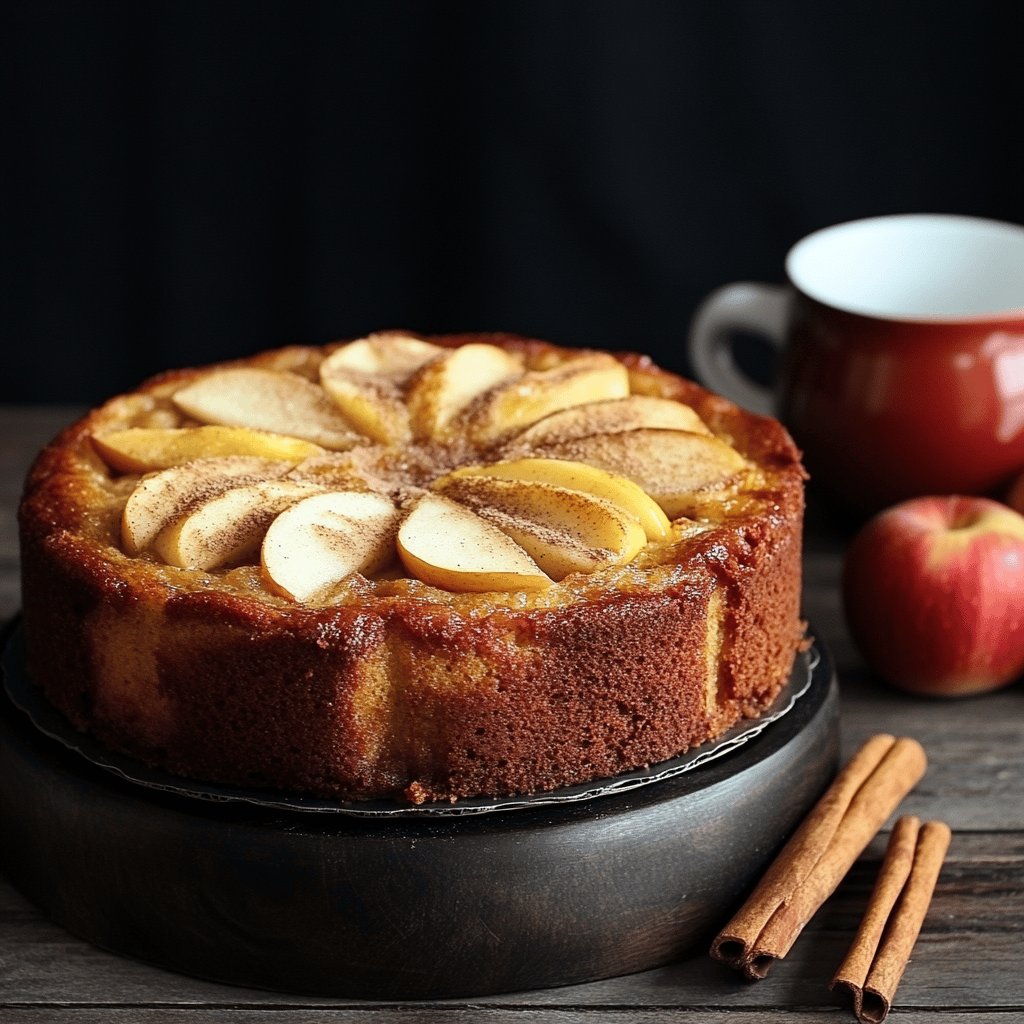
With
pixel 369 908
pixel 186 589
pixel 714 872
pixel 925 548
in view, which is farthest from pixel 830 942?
pixel 186 589

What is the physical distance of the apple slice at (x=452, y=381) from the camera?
197 centimetres

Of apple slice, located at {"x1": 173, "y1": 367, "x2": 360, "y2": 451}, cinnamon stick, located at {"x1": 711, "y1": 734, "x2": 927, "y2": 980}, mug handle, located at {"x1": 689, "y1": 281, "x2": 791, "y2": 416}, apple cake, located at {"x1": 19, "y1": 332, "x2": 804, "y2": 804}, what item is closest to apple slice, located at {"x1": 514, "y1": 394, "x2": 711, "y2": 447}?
→ apple cake, located at {"x1": 19, "y1": 332, "x2": 804, "y2": 804}

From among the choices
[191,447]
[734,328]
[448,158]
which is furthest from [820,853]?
[448,158]

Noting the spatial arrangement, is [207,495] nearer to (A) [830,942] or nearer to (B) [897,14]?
(A) [830,942]

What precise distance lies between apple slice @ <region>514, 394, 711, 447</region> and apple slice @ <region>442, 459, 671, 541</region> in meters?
0.11

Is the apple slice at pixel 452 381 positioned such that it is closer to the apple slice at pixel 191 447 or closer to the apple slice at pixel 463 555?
the apple slice at pixel 191 447

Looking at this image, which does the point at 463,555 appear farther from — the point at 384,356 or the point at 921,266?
the point at 921,266

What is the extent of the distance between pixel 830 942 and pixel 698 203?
1983mm

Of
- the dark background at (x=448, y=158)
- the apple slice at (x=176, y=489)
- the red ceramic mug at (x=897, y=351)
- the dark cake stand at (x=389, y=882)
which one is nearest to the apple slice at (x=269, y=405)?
the apple slice at (x=176, y=489)

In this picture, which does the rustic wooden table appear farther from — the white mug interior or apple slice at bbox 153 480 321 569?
the white mug interior

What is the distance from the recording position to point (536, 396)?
1.99 meters

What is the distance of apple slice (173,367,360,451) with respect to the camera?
6.37 feet

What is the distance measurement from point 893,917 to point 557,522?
0.53 metres

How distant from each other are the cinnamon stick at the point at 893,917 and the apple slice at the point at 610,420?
1.70 feet
